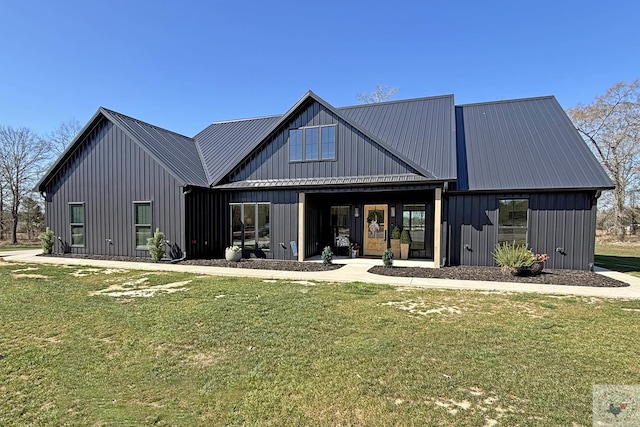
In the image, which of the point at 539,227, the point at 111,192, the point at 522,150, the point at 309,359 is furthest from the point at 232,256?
the point at 522,150

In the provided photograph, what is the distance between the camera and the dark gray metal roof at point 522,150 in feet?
33.7

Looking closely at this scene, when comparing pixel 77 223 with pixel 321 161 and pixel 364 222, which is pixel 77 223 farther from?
pixel 364 222

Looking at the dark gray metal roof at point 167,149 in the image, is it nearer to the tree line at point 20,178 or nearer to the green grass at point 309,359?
the green grass at point 309,359

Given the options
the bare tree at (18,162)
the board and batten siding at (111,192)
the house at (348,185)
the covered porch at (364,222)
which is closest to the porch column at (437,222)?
the house at (348,185)

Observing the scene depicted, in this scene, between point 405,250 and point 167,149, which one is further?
point 167,149

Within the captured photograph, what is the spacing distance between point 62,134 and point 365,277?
33413 mm

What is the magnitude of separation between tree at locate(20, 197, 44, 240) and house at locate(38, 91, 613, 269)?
13.8 meters

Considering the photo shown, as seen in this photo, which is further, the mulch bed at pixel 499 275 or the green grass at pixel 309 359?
the mulch bed at pixel 499 275

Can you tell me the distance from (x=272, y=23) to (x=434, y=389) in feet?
50.2

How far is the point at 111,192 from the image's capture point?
13.5m

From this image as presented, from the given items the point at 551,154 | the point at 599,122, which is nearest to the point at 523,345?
the point at 551,154

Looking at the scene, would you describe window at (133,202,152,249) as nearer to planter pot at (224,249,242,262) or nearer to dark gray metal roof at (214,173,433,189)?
dark gray metal roof at (214,173,433,189)

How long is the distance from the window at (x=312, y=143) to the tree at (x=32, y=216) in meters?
24.0

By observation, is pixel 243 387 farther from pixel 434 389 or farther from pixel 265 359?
pixel 434 389
